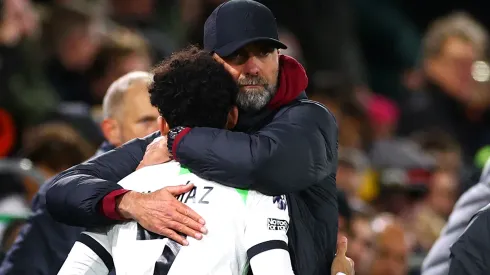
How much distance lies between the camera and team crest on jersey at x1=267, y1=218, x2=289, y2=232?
145 inches

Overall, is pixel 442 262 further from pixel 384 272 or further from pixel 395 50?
pixel 395 50

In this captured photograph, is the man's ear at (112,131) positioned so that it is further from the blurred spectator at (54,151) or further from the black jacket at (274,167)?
the black jacket at (274,167)

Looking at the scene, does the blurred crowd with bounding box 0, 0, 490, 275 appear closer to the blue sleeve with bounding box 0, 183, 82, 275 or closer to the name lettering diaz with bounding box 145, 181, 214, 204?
the blue sleeve with bounding box 0, 183, 82, 275

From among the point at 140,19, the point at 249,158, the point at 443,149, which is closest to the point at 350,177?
the point at 443,149

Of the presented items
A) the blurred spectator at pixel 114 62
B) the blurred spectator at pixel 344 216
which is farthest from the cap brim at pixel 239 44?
the blurred spectator at pixel 114 62

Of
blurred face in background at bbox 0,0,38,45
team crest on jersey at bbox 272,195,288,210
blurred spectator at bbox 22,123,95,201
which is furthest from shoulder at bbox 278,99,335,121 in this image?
blurred face in background at bbox 0,0,38,45

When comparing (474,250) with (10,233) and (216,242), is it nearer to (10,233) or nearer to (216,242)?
(216,242)

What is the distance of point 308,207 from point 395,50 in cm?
798

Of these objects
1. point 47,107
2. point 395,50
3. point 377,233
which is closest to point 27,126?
point 47,107

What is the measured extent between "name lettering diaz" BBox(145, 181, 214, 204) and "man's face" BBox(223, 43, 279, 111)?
37 cm

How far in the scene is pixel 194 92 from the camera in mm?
3764

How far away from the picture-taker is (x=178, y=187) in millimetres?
3783

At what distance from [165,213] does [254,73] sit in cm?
60

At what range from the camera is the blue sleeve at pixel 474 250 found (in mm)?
4270
